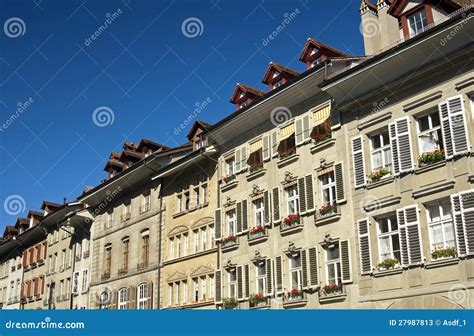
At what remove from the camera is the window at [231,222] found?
1217 inches

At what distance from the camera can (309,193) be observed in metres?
26.3

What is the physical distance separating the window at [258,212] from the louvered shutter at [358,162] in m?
6.24

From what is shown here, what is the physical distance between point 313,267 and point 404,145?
6.29 m

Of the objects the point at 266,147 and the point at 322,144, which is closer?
the point at 322,144

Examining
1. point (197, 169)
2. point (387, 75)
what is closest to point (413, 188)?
point (387, 75)

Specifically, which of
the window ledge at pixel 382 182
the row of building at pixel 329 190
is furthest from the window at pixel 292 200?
the window ledge at pixel 382 182

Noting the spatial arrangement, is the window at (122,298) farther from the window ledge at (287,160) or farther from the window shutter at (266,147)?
the window ledge at (287,160)

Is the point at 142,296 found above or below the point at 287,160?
below

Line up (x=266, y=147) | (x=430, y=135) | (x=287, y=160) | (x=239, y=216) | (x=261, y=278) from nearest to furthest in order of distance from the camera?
(x=430, y=135)
(x=287, y=160)
(x=261, y=278)
(x=266, y=147)
(x=239, y=216)

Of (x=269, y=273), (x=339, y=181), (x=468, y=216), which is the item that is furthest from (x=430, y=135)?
(x=269, y=273)

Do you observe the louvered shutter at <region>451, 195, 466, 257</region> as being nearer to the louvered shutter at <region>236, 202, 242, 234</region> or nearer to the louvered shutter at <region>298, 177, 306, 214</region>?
the louvered shutter at <region>298, 177, 306, 214</region>

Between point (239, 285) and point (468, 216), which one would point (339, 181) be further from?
point (239, 285)

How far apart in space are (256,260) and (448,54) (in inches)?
493

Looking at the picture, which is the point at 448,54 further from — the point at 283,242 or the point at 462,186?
the point at 283,242
